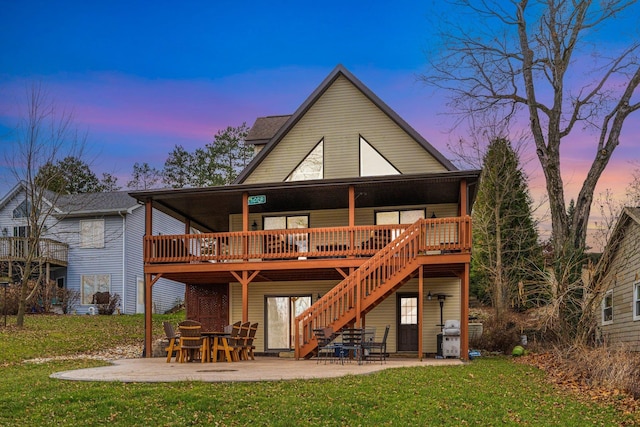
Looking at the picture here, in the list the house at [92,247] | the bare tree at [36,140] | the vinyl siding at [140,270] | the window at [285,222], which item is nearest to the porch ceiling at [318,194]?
the window at [285,222]

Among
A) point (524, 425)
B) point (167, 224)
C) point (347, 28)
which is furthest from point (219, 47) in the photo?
point (524, 425)

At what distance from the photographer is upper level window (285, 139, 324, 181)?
23.8 metres

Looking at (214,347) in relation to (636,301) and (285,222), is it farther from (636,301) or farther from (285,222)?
(636,301)

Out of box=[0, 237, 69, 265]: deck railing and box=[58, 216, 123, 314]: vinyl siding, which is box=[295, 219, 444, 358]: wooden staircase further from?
box=[0, 237, 69, 265]: deck railing

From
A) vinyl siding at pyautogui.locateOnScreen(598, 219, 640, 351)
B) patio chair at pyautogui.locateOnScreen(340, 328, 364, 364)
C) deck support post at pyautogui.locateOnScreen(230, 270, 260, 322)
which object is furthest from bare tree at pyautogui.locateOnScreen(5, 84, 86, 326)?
vinyl siding at pyautogui.locateOnScreen(598, 219, 640, 351)

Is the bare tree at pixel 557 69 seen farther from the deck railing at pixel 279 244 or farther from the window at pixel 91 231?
the window at pixel 91 231

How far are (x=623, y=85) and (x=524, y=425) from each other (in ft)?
59.4

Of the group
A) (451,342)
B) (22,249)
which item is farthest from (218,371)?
(22,249)

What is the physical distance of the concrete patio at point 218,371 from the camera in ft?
42.3

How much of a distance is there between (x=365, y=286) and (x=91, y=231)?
22.8 meters

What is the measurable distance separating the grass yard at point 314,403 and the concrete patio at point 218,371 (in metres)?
0.53

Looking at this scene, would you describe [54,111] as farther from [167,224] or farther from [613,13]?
[613,13]

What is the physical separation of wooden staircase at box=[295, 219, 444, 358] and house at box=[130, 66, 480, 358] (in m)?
0.03

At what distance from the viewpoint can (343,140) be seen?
2370 cm
